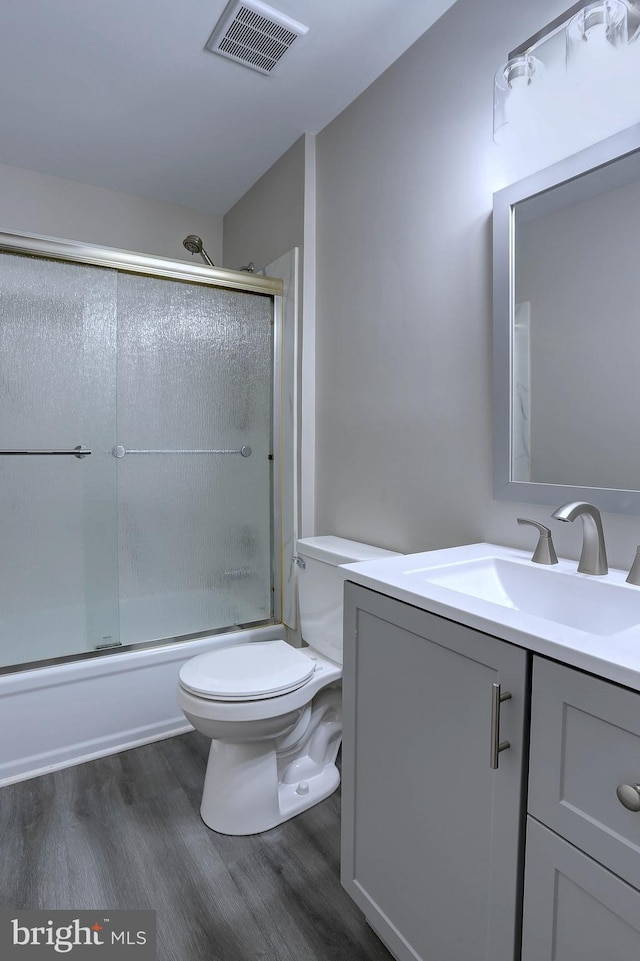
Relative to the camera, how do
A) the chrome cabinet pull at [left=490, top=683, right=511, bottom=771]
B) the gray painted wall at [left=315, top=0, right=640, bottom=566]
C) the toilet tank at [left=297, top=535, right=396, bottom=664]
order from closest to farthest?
the chrome cabinet pull at [left=490, top=683, right=511, bottom=771], the gray painted wall at [left=315, top=0, right=640, bottom=566], the toilet tank at [left=297, top=535, right=396, bottom=664]

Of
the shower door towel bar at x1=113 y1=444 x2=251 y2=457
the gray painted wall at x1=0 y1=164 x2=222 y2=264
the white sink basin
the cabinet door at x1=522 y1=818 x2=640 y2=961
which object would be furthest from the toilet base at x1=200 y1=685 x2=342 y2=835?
the gray painted wall at x1=0 y1=164 x2=222 y2=264

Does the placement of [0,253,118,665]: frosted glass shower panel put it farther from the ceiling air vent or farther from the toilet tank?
the ceiling air vent

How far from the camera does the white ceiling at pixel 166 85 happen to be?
5.36 ft

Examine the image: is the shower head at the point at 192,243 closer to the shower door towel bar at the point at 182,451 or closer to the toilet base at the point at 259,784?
the shower door towel bar at the point at 182,451

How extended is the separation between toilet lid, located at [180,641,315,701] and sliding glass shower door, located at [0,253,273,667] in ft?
1.91

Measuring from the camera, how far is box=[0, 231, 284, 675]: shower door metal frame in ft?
6.26

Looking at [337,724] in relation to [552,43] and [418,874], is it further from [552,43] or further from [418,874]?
[552,43]

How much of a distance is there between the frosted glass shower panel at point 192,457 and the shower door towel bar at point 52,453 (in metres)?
0.14

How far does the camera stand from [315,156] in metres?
2.26

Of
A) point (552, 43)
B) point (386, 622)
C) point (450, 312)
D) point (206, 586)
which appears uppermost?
point (552, 43)

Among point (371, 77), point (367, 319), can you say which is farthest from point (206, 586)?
point (371, 77)

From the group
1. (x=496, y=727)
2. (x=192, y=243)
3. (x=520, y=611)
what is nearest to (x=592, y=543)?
(x=520, y=611)

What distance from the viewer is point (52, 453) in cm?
198

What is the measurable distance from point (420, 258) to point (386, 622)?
1.19 meters
